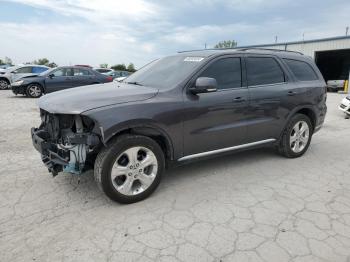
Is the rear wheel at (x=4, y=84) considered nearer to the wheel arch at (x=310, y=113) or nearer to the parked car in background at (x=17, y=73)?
the parked car in background at (x=17, y=73)

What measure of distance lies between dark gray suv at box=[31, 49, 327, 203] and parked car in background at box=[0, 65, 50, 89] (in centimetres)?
1320

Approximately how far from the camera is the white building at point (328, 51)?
2356 centimetres

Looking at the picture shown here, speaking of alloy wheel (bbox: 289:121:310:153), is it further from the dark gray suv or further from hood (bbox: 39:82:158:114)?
hood (bbox: 39:82:158:114)

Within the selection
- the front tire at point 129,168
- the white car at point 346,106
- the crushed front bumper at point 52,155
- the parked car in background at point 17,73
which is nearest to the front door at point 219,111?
the front tire at point 129,168

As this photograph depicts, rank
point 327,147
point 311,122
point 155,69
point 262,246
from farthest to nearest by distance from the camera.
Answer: point 327,147 → point 311,122 → point 155,69 → point 262,246

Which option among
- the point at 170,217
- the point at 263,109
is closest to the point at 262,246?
the point at 170,217

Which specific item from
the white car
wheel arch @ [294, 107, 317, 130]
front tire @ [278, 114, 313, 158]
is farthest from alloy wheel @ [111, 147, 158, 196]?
the white car

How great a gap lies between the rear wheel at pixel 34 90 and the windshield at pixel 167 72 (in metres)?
10.1

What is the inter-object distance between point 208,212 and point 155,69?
224cm

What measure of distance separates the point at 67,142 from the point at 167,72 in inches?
65.1

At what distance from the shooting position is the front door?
3.67 meters

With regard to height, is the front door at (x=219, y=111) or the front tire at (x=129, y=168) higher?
the front door at (x=219, y=111)

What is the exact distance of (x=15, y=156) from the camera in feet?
15.9

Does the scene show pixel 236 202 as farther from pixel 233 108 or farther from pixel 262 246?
pixel 233 108
